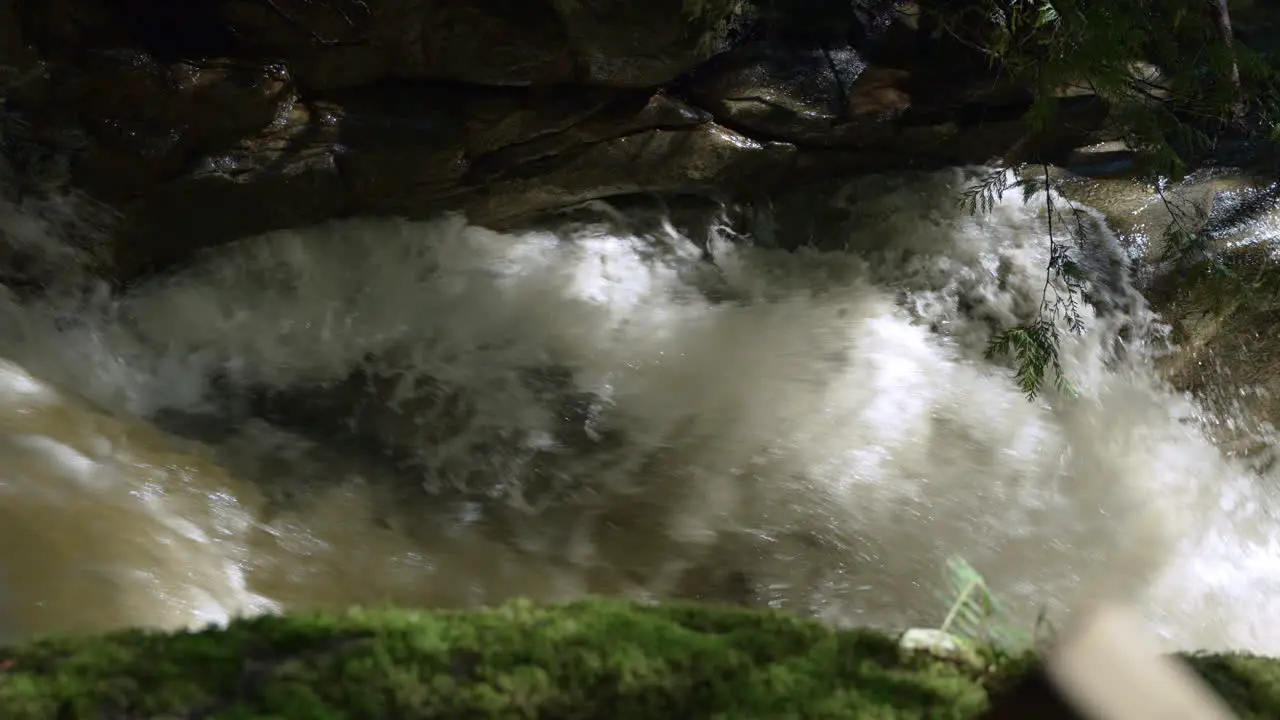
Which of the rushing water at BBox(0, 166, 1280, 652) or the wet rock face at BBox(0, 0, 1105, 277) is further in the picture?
the wet rock face at BBox(0, 0, 1105, 277)

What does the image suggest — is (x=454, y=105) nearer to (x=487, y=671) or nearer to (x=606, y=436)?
(x=606, y=436)

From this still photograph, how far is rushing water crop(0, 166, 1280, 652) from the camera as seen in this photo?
2842 mm

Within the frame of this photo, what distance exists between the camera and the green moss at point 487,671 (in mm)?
1198

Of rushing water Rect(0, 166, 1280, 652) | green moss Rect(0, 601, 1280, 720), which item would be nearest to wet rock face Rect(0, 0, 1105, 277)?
rushing water Rect(0, 166, 1280, 652)

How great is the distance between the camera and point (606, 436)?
3717 mm

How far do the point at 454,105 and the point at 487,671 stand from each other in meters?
3.18

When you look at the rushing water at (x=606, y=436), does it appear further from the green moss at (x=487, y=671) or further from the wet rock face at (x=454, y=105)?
the green moss at (x=487, y=671)

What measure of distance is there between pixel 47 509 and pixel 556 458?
1.77 metres

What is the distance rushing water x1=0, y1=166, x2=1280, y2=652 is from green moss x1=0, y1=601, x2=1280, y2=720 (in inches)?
46.5

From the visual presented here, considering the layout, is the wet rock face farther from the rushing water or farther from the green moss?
the green moss

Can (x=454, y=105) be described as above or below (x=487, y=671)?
above

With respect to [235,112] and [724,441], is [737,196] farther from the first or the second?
[235,112]

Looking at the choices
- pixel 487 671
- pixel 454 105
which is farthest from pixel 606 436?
pixel 487 671

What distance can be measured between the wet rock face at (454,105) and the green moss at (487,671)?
2.77 metres
